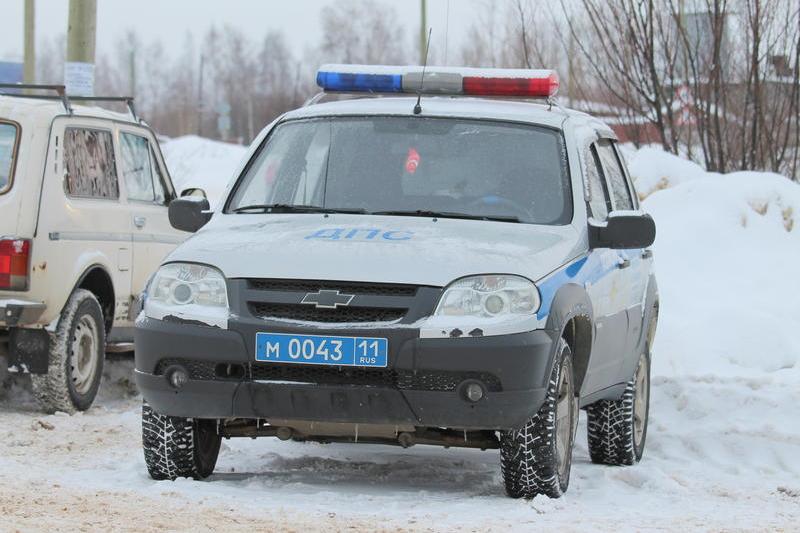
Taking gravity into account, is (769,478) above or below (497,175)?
below

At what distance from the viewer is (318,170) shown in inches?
280

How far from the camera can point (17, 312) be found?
8656 millimetres

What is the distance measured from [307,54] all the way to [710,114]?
107000mm

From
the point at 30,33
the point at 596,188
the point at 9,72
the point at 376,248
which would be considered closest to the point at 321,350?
the point at 376,248

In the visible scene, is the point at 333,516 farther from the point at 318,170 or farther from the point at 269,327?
the point at 318,170

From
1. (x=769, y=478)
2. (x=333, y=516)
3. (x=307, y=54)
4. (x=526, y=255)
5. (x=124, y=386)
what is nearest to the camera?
(x=333, y=516)

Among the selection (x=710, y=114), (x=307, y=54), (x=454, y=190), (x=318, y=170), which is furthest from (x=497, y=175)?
(x=307, y=54)

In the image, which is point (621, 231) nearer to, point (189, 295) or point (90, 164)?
point (189, 295)

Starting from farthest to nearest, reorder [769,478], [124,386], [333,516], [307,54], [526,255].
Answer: [307,54] → [124,386] → [769,478] → [526,255] → [333,516]

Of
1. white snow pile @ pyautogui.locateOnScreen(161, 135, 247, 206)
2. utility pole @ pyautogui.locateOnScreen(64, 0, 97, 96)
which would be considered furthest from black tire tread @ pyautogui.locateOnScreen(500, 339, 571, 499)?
white snow pile @ pyautogui.locateOnScreen(161, 135, 247, 206)

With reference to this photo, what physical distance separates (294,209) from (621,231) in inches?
56.1

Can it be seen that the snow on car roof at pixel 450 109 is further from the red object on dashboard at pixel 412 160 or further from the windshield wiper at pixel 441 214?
the windshield wiper at pixel 441 214

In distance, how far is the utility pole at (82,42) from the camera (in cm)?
1348

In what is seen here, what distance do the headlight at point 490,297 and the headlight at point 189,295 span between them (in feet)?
2.79
